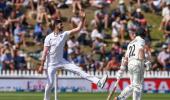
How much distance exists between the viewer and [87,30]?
135ft

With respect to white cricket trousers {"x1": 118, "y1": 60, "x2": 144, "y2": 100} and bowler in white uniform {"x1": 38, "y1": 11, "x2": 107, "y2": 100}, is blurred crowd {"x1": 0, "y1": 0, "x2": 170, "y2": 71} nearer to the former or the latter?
bowler in white uniform {"x1": 38, "y1": 11, "x2": 107, "y2": 100}

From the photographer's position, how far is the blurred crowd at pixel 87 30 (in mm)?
38094

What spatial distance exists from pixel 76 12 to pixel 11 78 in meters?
5.92

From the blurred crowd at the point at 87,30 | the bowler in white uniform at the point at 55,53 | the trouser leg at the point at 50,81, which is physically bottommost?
the trouser leg at the point at 50,81

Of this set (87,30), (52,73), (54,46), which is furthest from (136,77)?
(87,30)

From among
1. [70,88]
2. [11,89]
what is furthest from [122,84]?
[11,89]

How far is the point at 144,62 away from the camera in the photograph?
2233cm

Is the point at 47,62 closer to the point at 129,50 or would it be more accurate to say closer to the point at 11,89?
the point at 129,50

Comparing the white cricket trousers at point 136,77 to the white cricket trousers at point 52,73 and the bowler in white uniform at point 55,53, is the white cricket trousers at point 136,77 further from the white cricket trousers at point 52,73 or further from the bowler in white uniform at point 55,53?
the bowler in white uniform at point 55,53

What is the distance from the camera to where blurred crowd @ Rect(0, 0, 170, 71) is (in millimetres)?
38094

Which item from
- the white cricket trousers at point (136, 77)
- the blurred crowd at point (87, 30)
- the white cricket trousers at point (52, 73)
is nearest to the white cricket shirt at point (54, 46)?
the white cricket trousers at point (52, 73)

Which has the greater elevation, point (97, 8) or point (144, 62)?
point (97, 8)

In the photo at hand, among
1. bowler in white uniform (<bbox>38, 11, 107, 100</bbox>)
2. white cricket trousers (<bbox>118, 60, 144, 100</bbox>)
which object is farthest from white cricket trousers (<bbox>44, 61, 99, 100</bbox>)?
white cricket trousers (<bbox>118, 60, 144, 100</bbox>)

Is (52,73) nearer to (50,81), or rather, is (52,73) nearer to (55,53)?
(50,81)
